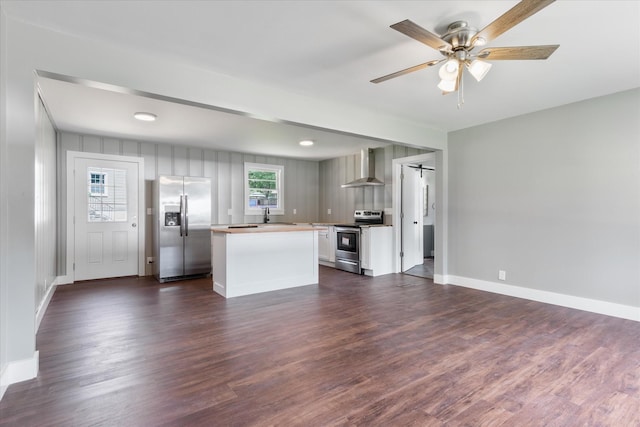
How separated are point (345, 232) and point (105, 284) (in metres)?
4.00

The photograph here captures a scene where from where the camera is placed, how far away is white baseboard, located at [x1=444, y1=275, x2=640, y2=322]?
11.1 feet

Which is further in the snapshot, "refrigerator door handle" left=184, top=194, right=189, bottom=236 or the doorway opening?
the doorway opening

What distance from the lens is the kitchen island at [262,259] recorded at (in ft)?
14.1

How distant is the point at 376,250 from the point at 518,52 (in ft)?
13.0

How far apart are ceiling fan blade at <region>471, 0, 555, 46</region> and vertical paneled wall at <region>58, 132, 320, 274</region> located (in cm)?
533

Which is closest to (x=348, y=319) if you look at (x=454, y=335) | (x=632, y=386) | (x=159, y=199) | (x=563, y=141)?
(x=454, y=335)

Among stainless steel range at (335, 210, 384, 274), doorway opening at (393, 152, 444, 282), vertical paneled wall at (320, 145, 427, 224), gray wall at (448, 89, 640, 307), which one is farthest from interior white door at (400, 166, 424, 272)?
gray wall at (448, 89, 640, 307)

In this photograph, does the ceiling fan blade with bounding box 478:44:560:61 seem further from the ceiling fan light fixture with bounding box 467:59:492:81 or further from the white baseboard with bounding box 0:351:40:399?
the white baseboard with bounding box 0:351:40:399

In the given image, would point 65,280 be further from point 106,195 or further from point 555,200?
point 555,200

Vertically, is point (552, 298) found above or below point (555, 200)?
below

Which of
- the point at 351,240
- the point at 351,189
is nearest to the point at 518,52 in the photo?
the point at 351,240

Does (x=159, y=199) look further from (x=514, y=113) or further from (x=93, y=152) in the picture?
(x=514, y=113)

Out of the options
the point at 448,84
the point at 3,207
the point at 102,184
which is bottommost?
the point at 3,207

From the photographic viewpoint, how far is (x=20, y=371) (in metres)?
2.14
